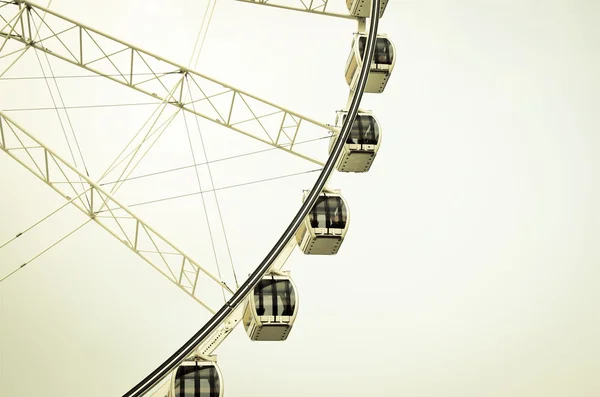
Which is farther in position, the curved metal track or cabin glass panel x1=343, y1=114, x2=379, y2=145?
cabin glass panel x1=343, y1=114, x2=379, y2=145

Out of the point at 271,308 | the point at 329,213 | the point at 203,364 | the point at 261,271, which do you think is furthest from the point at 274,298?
the point at 329,213

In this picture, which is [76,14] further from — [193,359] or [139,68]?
[193,359]

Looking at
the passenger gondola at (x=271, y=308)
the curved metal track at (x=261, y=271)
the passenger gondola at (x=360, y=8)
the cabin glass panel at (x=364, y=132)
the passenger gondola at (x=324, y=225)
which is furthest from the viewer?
the passenger gondola at (x=360, y=8)

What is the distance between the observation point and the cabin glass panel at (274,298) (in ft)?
40.3

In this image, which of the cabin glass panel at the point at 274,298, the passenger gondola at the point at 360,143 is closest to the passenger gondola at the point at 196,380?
the cabin glass panel at the point at 274,298

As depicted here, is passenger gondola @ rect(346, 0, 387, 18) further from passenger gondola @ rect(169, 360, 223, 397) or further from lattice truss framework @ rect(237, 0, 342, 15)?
passenger gondola @ rect(169, 360, 223, 397)

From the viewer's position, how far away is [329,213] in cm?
1382

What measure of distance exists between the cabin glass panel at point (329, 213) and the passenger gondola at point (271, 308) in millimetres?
1386

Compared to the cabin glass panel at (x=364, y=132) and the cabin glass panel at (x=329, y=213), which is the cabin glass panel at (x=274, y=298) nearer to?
the cabin glass panel at (x=329, y=213)

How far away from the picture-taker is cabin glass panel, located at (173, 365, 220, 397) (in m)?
11.1

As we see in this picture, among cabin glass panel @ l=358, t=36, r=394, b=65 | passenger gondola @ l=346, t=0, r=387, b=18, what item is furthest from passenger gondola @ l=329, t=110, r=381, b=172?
passenger gondola @ l=346, t=0, r=387, b=18

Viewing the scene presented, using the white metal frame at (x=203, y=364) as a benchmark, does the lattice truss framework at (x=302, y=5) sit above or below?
above

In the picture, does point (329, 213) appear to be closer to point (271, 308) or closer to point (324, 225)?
point (324, 225)

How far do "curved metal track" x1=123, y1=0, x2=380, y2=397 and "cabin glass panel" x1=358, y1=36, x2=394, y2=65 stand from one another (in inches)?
62.3
